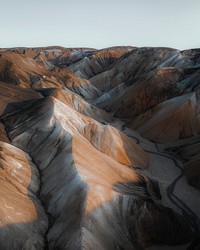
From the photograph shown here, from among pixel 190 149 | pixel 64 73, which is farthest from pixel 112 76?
pixel 190 149

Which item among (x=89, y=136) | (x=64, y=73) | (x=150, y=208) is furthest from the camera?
(x=64, y=73)

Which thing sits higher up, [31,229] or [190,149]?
[31,229]

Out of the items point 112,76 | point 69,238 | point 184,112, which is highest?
point 69,238

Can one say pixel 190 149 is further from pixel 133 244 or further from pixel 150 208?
pixel 133 244

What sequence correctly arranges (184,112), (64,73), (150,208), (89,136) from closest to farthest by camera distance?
(150,208)
(89,136)
(184,112)
(64,73)

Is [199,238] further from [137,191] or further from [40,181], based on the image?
[40,181]

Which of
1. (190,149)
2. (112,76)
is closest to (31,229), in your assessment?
(190,149)

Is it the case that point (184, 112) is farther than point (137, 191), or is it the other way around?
point (184, 112)
